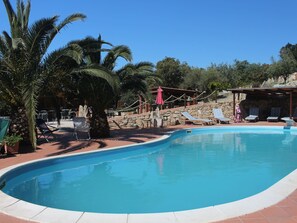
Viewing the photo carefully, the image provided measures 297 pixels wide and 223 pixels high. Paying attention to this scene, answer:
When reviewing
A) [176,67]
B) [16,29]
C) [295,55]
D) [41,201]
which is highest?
[295,55]

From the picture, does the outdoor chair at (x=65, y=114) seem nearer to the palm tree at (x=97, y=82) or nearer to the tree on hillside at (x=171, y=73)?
the palm tree at (x=97, y=82)

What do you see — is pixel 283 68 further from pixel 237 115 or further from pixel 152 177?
pixel 152 177

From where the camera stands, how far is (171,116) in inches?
786

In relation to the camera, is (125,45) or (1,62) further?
(125,45)

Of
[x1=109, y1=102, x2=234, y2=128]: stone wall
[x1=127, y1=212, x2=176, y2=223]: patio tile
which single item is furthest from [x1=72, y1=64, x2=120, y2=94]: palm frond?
[x1=127, y1=212, x2=176, y2=223]: patio tile

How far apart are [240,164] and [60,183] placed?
4.91 metres

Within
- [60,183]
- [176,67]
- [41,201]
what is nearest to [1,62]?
[60,183]

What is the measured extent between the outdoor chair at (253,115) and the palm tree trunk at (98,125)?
11.6m

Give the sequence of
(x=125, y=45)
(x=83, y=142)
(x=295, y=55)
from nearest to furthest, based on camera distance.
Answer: (x=83, y=142), (x=125, y=45), (x=295, y=55)

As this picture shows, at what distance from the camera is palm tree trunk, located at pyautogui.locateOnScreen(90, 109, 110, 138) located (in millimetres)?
13164

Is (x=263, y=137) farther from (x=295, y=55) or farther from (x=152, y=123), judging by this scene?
(x=295, y=55)

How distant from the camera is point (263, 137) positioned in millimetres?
15508

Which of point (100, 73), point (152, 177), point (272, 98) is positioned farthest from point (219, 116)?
point (152, 177)

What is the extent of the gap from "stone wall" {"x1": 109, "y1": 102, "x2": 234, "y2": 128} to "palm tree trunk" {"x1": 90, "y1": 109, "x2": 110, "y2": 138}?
4206mm
